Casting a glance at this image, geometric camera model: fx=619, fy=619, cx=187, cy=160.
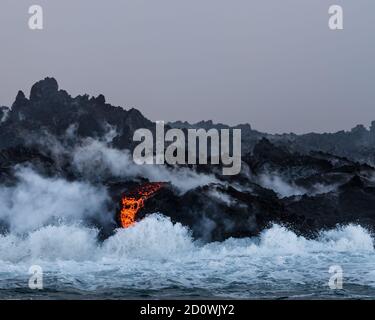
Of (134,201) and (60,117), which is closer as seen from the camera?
(134,201)

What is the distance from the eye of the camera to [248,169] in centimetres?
3884

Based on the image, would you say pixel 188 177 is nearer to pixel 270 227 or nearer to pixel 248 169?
pixel 248 169

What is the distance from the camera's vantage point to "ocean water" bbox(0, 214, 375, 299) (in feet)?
61.4

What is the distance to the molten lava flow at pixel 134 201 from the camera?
95.2 feet

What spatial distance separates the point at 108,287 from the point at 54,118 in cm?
4060

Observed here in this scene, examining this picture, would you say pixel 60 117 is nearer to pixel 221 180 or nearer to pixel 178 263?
pixel 221 180

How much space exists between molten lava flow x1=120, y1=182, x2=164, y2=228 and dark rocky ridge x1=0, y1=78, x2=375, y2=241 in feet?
1.58

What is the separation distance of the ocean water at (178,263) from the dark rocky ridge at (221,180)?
34.9 inches

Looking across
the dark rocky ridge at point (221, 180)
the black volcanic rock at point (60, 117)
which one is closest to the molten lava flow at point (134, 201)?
the dark rocky ridge at point (221, 180)

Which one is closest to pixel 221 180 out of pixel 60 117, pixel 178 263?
pixel 178 263

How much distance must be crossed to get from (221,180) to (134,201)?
7307mm

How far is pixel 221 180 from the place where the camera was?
1401 inches

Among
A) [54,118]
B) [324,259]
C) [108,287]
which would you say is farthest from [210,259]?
[54,118]

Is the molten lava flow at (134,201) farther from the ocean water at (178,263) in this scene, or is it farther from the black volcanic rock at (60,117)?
the black volcanic rock at (60,117)
